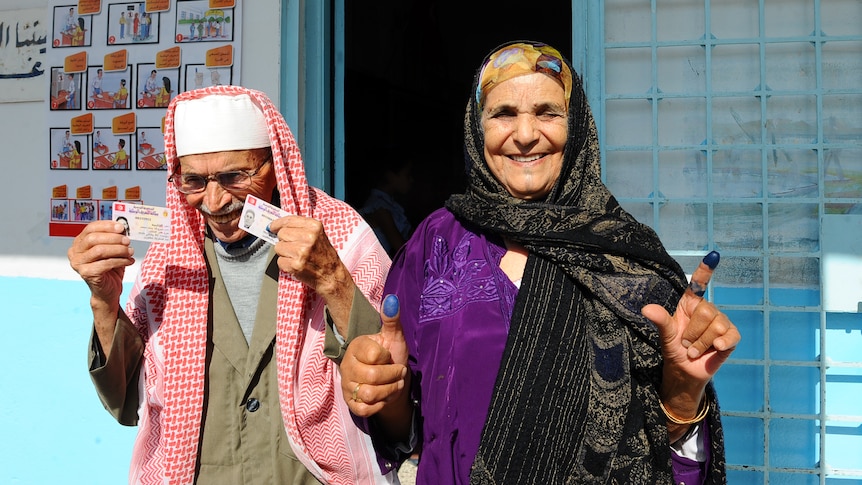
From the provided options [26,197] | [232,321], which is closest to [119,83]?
[26,197]

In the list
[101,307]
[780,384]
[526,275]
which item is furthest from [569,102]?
[780,384]

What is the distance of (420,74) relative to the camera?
281 inches

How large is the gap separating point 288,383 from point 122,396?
0.53 meters

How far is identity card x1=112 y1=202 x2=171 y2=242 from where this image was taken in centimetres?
198

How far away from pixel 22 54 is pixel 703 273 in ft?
11.9

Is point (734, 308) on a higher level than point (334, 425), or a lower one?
higher

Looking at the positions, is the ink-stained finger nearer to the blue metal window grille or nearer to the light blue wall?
the blue metal window grille

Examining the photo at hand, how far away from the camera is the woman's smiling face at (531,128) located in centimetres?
185

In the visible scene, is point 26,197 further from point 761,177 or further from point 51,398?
point 761,177

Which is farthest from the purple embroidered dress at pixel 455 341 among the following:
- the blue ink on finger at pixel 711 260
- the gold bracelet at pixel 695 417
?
the blue ink on finger at pixel 711 260

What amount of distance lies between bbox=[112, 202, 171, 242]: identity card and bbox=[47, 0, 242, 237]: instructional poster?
1.64 metres

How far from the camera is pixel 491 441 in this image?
1.74 m

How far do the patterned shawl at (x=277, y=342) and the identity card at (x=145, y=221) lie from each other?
112 mm

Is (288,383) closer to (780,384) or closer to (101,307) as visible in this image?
(101,307)
